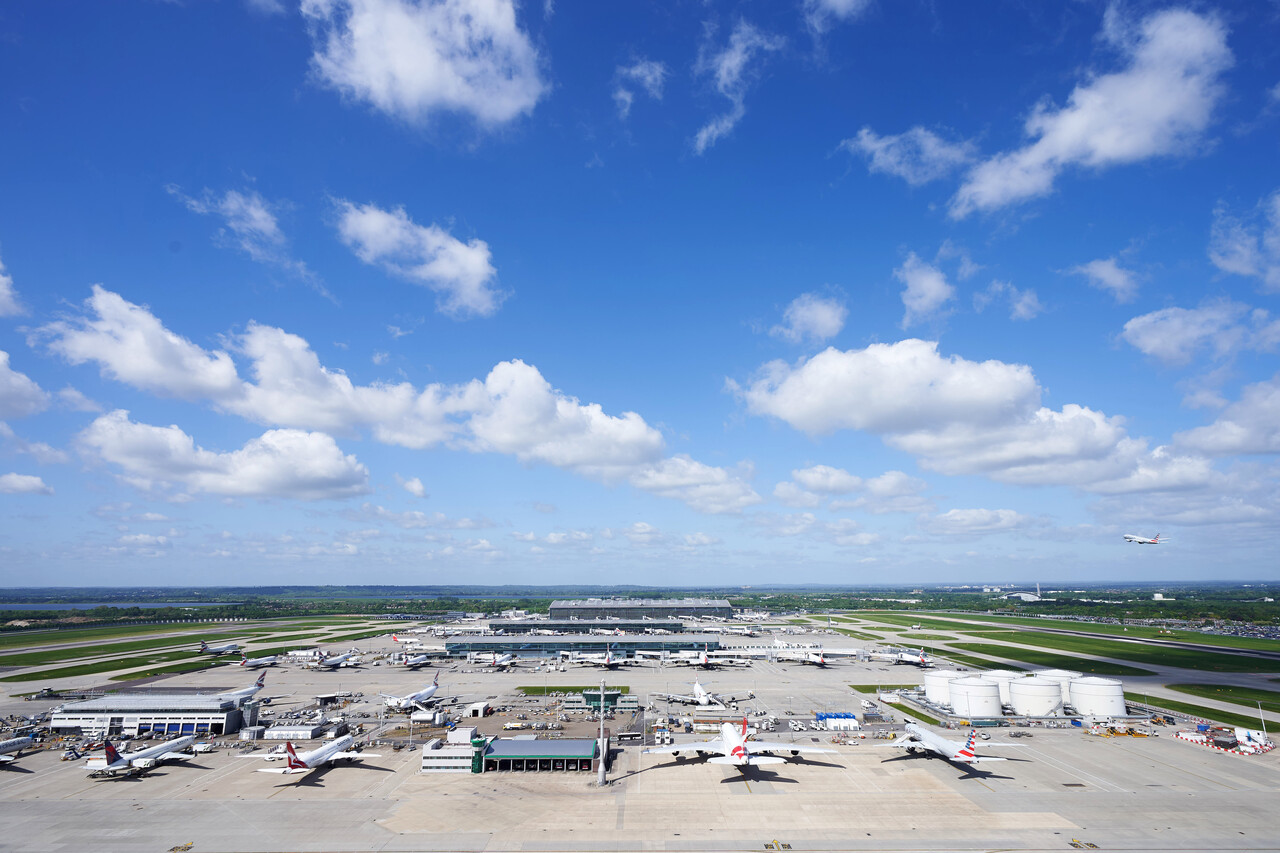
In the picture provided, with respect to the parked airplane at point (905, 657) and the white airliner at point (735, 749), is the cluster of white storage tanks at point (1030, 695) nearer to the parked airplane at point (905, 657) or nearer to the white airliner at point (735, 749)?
the white airliner at point (735, 749)

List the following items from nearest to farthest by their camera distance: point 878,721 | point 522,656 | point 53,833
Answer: point 53,833 < point 878,721 < point 522,656

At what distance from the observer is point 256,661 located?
128m

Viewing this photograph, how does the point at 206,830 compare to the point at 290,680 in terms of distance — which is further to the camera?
the point at 290,680

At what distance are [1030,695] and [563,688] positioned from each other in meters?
66.6

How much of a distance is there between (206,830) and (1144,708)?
10489cm

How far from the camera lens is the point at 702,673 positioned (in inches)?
4476

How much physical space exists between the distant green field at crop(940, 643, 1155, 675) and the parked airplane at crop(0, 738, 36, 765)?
146 meters

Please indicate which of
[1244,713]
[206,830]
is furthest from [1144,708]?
[206,830]

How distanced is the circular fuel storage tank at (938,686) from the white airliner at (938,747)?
68.2 feet

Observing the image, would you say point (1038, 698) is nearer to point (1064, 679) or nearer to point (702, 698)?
point (1064, 679)

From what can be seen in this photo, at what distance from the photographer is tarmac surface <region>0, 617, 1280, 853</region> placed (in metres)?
43.5

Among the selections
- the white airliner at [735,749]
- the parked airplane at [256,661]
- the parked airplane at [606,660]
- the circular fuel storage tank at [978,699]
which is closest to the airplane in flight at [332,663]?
the parked airplane at [256,661]

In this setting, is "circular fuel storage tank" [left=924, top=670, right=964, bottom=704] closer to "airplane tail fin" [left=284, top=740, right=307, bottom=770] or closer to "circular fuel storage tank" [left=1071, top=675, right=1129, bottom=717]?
"circular fuel storage tank" [left=1071, top=675, right=1129, bottom=717]

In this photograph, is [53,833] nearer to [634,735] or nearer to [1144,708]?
[634,735]
